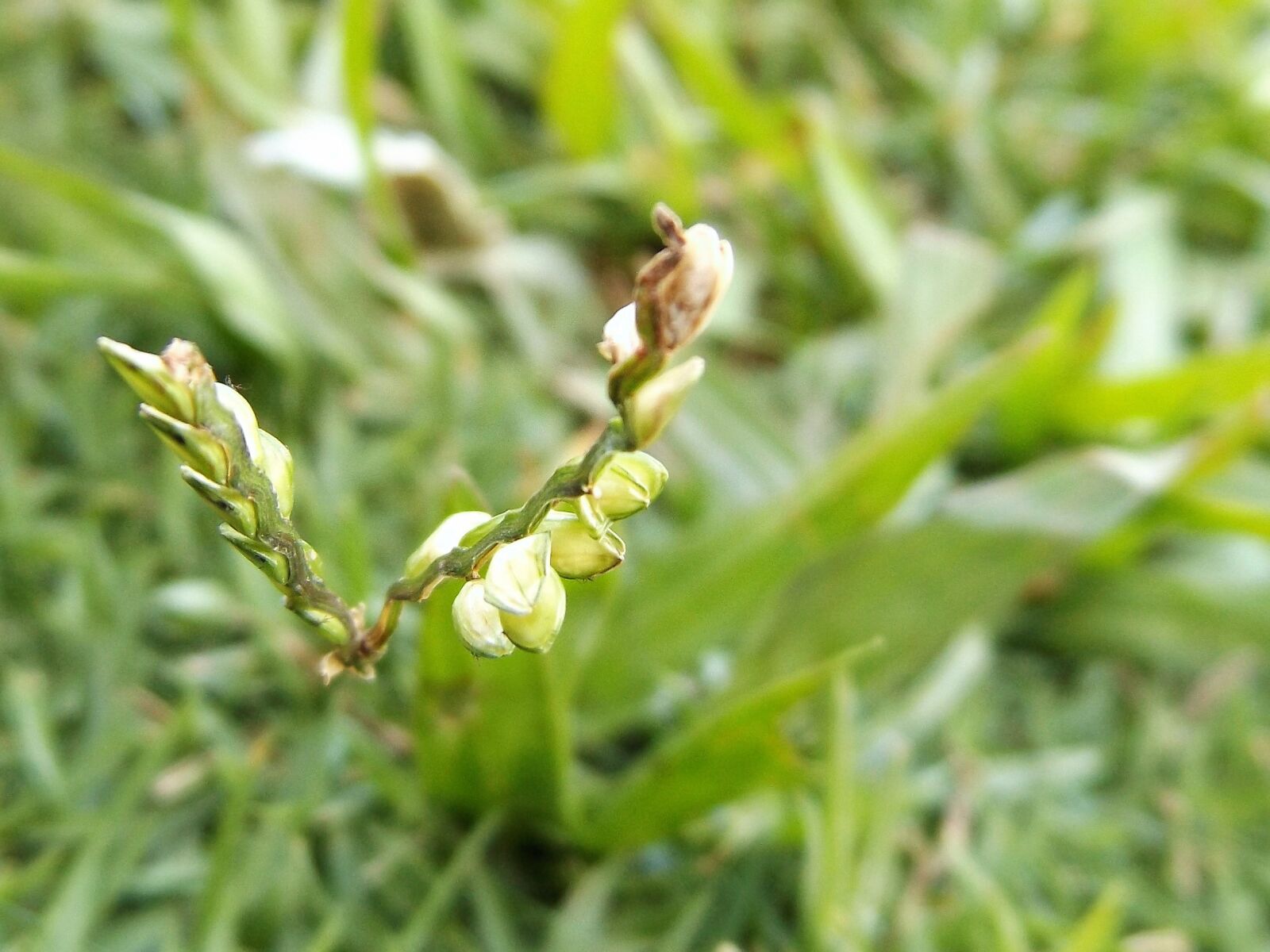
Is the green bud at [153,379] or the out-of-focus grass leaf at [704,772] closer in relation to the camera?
the green bud at [153,379]

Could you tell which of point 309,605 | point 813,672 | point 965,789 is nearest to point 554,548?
point 309,605

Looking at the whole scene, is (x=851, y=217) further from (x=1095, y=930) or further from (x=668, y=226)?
(x=668, y=226)

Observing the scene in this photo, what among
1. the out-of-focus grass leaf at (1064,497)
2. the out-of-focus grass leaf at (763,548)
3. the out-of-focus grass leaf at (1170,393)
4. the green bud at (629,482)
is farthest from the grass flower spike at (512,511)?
the out-of-focus grass leaf at (1170,393)

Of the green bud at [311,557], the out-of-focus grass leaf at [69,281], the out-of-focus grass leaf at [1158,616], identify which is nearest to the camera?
the green bud at [311,557]

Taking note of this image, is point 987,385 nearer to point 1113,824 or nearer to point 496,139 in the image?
point 1113,824

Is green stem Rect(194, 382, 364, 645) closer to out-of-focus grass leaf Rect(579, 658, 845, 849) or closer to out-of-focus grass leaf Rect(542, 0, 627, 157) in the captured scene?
out-of-focus grass leaf Rect(579, 658, 845, 849)

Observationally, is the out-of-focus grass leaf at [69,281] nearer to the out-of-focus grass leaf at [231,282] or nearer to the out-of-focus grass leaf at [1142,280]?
the out-of-focus grass leaf at [231,282]

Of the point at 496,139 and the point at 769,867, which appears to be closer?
the point at 769,867
